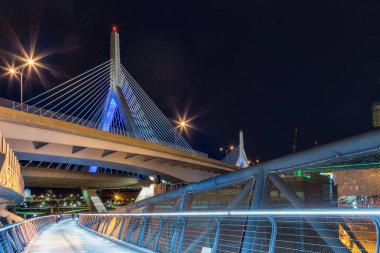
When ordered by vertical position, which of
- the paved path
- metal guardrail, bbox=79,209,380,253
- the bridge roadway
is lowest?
the paved path

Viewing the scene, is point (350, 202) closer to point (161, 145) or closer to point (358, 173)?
point (358, 173)

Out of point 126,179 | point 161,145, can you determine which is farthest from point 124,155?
point 126,179

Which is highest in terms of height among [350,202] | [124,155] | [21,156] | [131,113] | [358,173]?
[131,113]

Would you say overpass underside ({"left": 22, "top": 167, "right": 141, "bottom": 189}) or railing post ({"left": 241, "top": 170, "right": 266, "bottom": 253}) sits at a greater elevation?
overpass underside ({"left": 22, "top": 167, "right": 141, "bottom": 189})

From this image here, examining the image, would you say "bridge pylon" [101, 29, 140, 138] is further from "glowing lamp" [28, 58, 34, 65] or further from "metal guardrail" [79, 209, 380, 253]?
"metal guardrail" [79, 209, 380, 253]

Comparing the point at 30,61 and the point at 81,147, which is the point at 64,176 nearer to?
the point at 81,147

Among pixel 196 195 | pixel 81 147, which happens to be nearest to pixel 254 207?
pixel 196 195

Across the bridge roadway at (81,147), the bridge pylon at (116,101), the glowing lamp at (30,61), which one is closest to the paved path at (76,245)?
the bridge roadway at (81,147)

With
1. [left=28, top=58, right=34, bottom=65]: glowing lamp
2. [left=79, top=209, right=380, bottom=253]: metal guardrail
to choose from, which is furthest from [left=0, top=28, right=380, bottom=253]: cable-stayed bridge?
[left=28, top=58, right=34, bottom=65]: glowing lamp

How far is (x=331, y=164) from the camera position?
5.78 metres

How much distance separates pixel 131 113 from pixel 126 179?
69.4 feet

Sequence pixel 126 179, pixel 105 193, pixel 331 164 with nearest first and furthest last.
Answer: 1. pixel 331 164
2. pixel 126 179
3. pixel 105 193

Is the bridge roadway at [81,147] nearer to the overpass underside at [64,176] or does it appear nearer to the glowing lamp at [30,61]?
the glowing lamp at [30,61]

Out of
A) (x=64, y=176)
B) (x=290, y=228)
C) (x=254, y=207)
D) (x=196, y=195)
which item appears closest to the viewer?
(x=254, y=207)
